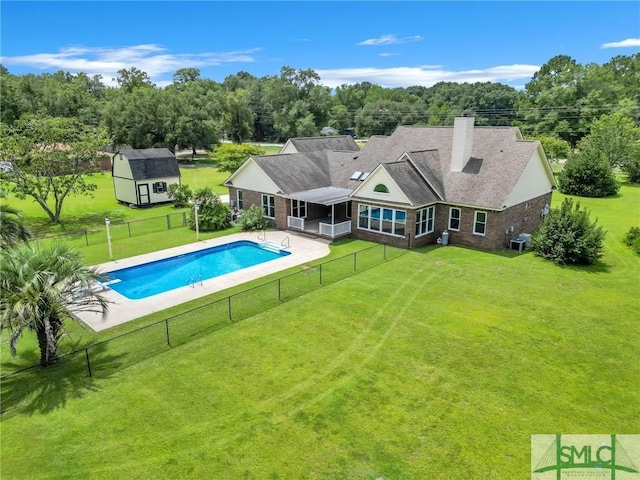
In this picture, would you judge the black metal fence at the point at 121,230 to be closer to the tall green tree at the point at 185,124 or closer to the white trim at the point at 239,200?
the white trim at the point at 239,200

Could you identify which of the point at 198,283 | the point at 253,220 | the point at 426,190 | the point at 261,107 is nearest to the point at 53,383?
the point at 198,283

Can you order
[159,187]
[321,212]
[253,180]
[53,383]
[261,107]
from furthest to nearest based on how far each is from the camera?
[261,107] → [159,187] → [321,212] → [253,180] → [53,383]

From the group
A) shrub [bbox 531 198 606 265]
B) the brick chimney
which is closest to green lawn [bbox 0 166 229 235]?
the brick chimney

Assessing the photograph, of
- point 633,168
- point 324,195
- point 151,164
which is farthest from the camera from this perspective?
point 633,168

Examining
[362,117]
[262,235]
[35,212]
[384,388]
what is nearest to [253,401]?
[384,388]

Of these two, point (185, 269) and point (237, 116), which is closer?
point (185, 269)

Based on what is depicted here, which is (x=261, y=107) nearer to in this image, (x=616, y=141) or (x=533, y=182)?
(x=616, y=141)

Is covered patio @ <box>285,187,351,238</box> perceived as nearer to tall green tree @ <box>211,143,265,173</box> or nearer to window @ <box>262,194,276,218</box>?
window @ <box>262,194,276,218</box>
